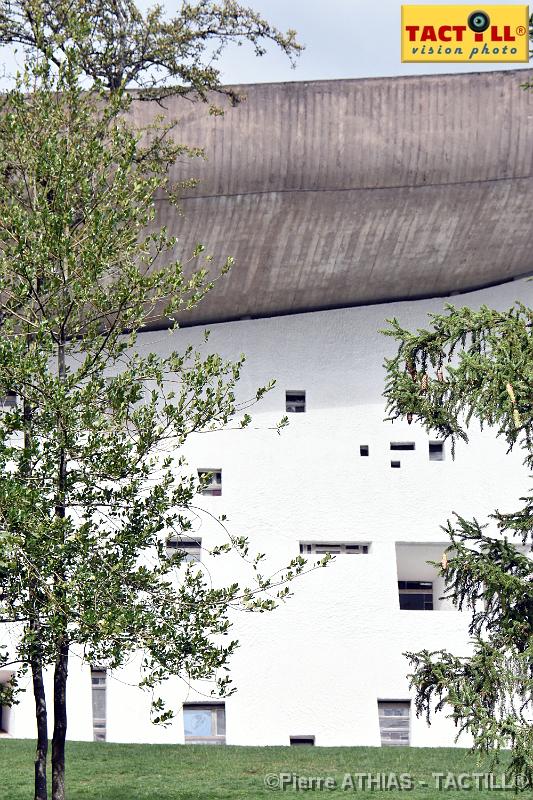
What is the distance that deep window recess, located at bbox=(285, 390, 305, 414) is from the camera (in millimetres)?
31562

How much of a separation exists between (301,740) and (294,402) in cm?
809

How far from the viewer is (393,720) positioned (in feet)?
96.3

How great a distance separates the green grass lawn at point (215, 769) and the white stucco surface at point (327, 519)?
2.56 metres

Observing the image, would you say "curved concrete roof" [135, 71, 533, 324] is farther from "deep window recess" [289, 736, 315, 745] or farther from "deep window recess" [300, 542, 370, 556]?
"deep window recess" [289, 736, 315, 745]

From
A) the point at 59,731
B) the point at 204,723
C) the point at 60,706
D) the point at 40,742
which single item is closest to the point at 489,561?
the point at 60,706

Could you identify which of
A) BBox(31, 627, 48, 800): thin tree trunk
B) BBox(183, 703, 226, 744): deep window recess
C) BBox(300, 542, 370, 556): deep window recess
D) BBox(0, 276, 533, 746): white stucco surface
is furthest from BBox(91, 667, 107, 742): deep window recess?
BBox(31, 627, 48, 800): thin tree trunk

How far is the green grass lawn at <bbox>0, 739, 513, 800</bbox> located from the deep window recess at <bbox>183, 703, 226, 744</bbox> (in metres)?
2.44

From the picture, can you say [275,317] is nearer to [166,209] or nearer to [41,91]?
[166,209]

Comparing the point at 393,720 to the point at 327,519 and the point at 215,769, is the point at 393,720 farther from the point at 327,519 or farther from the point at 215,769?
the point at 215,769

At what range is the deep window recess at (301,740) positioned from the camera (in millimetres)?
28766

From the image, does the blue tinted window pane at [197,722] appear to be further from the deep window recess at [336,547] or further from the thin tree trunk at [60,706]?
the thin tree trunk at [60,706]

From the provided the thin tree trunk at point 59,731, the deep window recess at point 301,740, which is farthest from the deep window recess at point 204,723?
the thin tree trunk at point 59,731

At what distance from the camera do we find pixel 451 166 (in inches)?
1153

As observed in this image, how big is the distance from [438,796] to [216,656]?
6304mm
